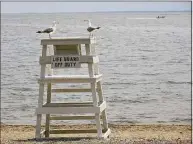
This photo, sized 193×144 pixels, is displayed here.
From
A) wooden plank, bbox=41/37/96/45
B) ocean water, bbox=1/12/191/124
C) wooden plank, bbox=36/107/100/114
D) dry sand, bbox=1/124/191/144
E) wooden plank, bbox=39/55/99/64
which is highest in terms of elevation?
wooden plank, bbox=41/37/96/45

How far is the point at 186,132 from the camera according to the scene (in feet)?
50.2

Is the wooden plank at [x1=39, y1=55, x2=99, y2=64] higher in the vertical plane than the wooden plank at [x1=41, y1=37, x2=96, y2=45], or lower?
lower

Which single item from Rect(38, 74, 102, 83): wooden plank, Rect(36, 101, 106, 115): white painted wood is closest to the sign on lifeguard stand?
Rect(38, 74, 102, 83): wooden plank

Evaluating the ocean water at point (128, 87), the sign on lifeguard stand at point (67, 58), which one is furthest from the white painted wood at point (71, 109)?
the ocean water at point (128, 87)

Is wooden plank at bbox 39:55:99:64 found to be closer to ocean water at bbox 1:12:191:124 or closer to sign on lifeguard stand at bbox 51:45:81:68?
sign on lifeguard stand at bbox 51:45:81:68

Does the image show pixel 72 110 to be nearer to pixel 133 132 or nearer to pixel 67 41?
pixel 67 41

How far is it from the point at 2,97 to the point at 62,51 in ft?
37.8

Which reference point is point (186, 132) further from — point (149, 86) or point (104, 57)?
point (104, 57)

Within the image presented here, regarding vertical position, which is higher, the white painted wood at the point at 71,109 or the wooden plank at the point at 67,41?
the wooden plank at the point at 67,41

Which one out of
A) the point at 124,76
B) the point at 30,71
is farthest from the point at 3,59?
the point at 124,76

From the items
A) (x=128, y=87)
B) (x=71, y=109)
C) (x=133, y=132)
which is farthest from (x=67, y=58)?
(x=128, y=87)

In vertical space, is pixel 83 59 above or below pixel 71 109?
above

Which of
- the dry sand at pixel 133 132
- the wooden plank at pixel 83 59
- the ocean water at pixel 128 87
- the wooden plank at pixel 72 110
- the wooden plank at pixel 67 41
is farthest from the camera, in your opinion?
the ocean water at pixel 128 87

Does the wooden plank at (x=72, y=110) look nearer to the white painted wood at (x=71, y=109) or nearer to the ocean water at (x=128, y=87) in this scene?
the white painted wood at (x=71, y=109)
